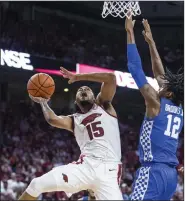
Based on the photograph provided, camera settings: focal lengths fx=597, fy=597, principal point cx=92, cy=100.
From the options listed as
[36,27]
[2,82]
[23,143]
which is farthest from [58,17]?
[23,143]

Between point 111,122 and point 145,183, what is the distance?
1159 millimetres

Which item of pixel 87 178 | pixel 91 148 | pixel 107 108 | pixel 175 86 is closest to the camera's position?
pixel 175 86

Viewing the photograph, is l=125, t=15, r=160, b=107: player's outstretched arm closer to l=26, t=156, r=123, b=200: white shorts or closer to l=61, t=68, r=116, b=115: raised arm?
l=61, t=68, r=116, b=115: raised arm

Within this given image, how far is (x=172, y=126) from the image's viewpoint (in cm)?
559

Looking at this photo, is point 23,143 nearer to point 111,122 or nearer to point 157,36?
point 157,36

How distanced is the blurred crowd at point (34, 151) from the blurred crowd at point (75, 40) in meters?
1.99

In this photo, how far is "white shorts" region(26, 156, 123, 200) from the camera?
607cm

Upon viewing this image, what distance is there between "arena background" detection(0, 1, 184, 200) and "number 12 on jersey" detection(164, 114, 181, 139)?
7.77 metres

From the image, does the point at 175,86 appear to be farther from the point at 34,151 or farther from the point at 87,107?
the point at 34,151

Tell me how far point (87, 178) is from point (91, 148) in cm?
35

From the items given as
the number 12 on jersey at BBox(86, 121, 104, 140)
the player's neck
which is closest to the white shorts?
the number 12 on jersey at BBox(86, 121, 104, 140)

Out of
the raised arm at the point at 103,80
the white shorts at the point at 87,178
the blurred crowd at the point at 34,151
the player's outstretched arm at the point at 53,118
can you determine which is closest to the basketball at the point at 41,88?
the player's outstretched arm at the point at 53,118

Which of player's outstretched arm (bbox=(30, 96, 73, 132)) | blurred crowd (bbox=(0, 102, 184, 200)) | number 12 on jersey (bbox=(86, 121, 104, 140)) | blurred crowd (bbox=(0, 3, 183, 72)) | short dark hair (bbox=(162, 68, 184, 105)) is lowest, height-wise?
blurred crowd (bbox=(0, 102, 184, 200))

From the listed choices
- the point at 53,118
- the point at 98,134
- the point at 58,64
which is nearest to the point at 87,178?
the point at 98,134
